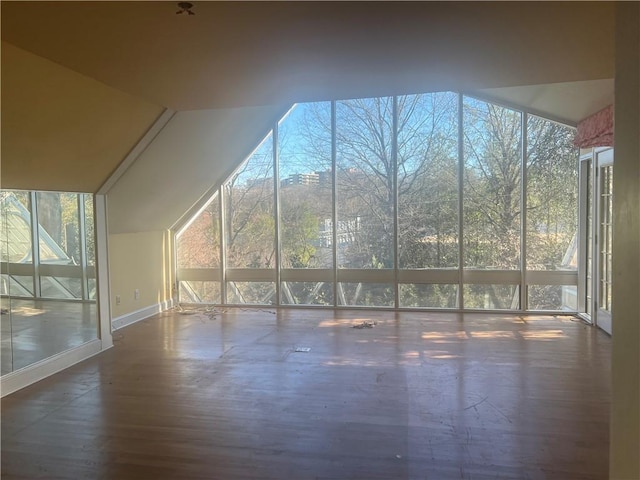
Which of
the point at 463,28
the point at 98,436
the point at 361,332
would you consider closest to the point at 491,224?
the point at 361,332

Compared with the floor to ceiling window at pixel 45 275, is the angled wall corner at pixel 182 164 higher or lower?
higher

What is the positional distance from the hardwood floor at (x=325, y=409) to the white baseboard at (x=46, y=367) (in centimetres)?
9

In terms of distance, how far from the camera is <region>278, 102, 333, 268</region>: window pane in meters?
6.02

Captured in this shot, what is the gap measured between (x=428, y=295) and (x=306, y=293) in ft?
5.71

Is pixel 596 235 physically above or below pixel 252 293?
above

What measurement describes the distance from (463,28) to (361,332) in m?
3.41

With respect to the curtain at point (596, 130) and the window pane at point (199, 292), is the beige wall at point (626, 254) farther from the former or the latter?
the window pane at point (199, 292)

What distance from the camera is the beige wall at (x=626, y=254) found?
116 cm

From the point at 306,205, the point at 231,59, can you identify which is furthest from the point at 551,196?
the point at 231,59

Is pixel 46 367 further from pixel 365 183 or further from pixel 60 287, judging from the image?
pixel 365 183

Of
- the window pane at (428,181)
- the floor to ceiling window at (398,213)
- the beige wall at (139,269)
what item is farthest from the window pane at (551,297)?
the beige wall at (139,269)

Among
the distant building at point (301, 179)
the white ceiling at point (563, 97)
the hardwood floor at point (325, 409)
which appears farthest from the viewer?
the distant building at point (301, 179)

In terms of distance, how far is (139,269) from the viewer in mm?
5652

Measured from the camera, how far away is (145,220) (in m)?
5.58
